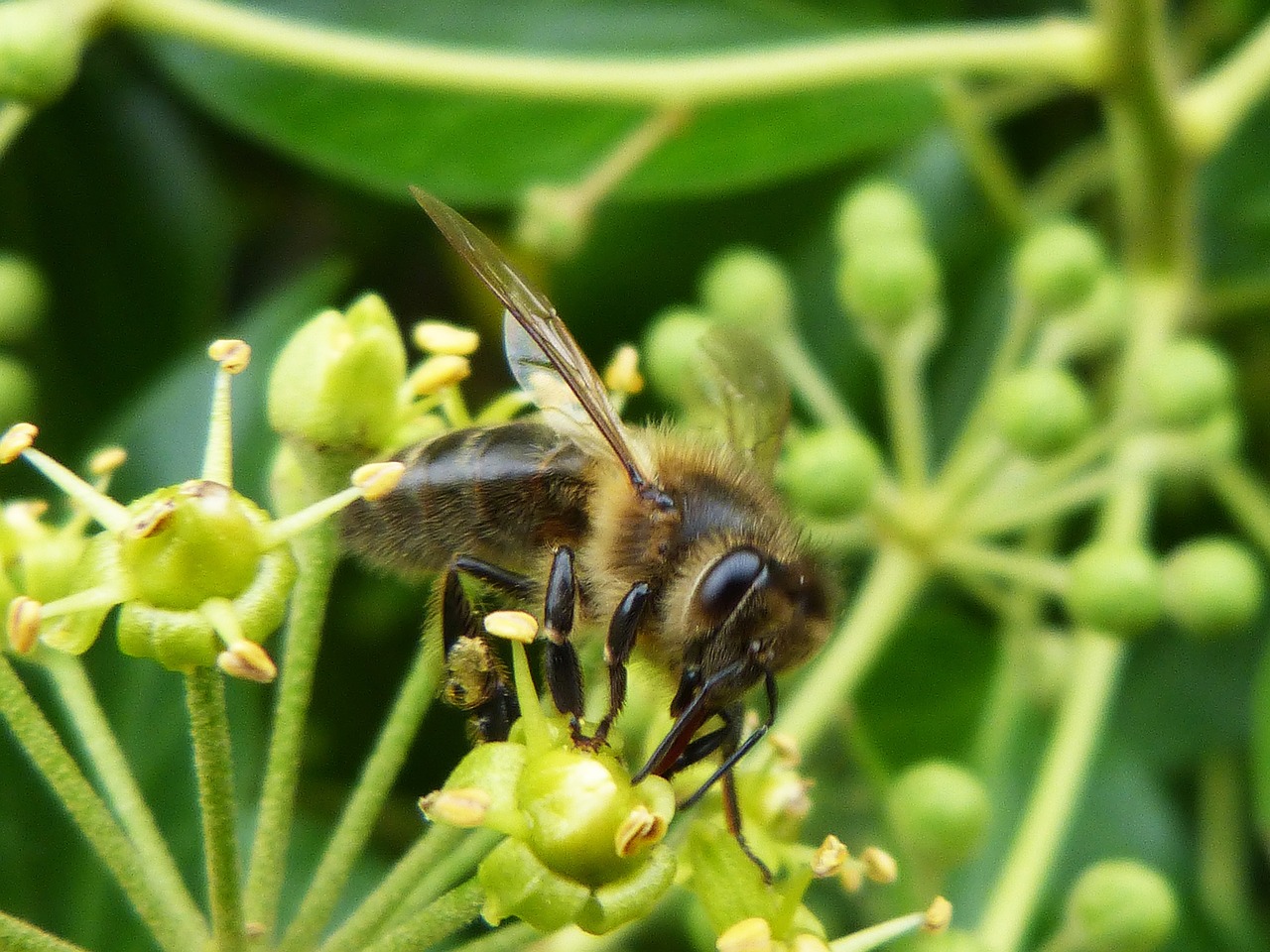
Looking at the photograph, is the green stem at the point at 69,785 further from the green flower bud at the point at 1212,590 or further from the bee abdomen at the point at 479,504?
the green flower bud at the point at 1212,590

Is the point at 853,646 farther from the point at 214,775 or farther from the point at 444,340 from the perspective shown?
the point at 214,775

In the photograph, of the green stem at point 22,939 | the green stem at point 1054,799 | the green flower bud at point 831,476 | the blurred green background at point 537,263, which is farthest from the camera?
the blurred green background at point 537,263

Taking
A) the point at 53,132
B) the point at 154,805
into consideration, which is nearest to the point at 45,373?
the point at 53,132

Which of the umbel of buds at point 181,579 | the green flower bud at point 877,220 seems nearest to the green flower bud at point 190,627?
the umbel of buds at point 181,579

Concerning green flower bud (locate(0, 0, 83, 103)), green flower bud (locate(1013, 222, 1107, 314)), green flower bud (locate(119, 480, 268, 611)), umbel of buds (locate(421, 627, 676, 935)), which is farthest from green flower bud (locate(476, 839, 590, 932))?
green flower bud (locate(1013, 222, 1107, 314))

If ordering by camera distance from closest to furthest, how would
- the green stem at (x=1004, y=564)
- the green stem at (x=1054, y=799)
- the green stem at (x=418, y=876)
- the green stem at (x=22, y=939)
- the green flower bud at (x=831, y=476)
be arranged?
the green stem at (x=22, y=939) → the green stem at (x=418, y=876) → the green stem at (x=1054, y=799) → the green flower bud at (x=831, y=476) → the green stem at (x=1004, y=564)

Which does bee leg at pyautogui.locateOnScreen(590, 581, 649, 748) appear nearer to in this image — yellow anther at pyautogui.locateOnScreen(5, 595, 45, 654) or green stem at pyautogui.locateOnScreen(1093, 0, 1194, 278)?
yellow anther at pyautogui.locateOnScreen(5, 595, 45, 654)

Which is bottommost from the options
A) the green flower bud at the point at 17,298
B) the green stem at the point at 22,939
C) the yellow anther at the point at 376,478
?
the green stem at the point at 22,939

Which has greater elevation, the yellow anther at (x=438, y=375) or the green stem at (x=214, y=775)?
the yellow anther at (x=438, y=375)
